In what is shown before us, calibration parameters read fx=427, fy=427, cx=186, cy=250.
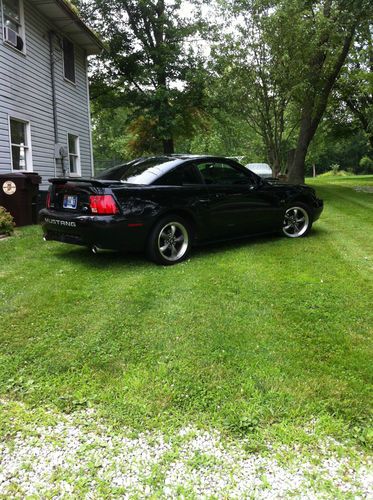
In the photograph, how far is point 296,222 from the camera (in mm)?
7215

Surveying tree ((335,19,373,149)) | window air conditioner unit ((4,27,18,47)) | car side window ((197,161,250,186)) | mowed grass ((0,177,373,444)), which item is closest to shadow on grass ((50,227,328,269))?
mowed grass ((0,177,373,444))

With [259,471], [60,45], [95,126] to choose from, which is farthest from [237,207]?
[95,126]

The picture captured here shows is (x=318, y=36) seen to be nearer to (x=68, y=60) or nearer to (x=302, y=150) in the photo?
(x=302, y=150)

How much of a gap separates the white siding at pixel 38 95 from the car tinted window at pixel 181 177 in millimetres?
5349

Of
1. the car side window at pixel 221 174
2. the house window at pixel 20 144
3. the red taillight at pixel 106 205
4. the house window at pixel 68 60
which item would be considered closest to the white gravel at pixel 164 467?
the red taillight at pixel 106 205

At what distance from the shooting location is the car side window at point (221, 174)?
6.05 m

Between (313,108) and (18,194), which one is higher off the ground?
(313,108)

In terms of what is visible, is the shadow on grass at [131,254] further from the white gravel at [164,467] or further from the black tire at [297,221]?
the white gravel at [164,467]

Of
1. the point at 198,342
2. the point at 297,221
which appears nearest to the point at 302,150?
the point at 297,221

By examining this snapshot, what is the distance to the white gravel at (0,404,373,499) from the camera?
1907 millimetres

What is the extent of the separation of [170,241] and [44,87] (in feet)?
27.7

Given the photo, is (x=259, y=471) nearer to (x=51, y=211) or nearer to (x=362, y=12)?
(x=51, y=211)

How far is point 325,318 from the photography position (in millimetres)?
3668

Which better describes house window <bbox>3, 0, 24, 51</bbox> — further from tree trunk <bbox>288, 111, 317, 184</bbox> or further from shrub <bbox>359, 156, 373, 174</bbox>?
shrub <bbox>359, 156, 373, 174</bbox>
